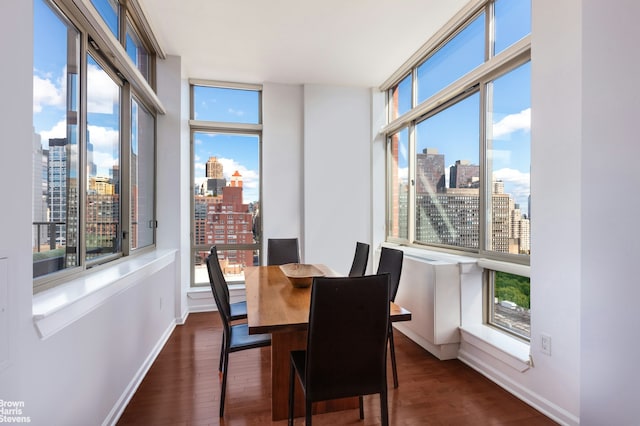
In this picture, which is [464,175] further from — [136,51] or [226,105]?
[136,51]

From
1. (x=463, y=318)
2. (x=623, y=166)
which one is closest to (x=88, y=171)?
(x=623, y=166)

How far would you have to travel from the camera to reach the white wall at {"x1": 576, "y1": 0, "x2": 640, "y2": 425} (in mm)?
1269

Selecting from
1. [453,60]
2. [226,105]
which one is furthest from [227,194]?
[453,60]

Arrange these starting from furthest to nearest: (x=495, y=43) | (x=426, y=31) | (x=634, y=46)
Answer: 1. (x=426, y=31)
2. (x=495, y=43)
3. (x=634, y=46)

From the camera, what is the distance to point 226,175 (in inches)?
179

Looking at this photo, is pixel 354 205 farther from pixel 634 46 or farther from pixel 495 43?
A: pixel 634 46

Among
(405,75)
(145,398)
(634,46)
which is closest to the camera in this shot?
(634,46)

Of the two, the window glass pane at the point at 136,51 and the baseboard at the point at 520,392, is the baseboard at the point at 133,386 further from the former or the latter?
the window glass pane at the point at 136,51

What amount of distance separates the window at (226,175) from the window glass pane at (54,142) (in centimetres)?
250

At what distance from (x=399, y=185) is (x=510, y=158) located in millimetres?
1901

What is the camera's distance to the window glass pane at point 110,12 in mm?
2396

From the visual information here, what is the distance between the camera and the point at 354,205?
465 cm

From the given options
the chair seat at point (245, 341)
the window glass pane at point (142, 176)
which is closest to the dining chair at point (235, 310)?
the chair seat at point (245, 341)

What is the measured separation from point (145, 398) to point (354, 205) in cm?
332
